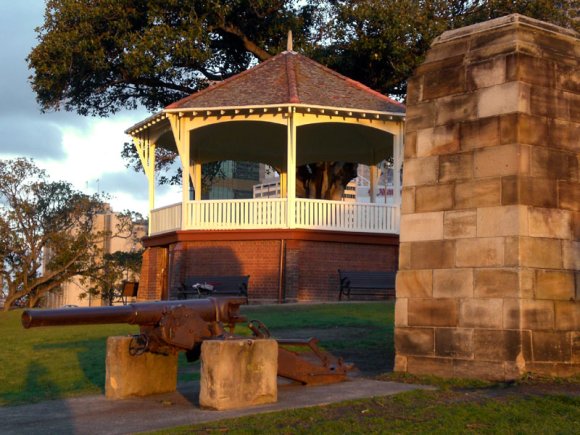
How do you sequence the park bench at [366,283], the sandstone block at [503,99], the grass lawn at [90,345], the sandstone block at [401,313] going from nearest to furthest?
the sandstone block at [503,99]
the sandstone block at [401,313]
the grass lawn at [90,345]
the park bench at [366,283]

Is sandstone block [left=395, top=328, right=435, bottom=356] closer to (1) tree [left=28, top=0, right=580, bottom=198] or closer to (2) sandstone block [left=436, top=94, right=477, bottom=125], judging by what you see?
(2) sandstone block [left=436, top=94, right=477, bottom=125]

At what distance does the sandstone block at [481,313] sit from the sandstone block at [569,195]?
131cm

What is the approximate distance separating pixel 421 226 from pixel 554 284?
5.35 ft

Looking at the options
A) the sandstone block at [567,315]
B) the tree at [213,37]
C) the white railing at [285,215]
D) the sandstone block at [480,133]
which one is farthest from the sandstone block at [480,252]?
the tree at [213,37]

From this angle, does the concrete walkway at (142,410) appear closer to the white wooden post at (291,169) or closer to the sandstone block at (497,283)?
the sandstone block at (497,283)

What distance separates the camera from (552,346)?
9430 millimetres

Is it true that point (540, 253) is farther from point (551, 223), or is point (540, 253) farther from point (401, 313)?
point (401, 313)

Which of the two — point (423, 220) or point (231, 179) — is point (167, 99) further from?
point (231, 179)

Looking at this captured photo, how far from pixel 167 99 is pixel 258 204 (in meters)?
12.0

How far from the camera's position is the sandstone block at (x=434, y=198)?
1015 cm

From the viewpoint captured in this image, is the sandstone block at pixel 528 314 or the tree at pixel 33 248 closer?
the sandstone block at pixel 528 314

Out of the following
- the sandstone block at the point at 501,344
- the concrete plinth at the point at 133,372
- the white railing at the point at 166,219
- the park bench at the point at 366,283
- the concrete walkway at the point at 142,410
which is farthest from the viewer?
the white railing at the point at 166,219

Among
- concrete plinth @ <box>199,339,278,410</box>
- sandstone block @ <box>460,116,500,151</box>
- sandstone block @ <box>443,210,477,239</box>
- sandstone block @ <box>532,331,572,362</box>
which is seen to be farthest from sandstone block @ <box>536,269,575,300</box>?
concrete plinth @ <box>199,339,278,410</box>

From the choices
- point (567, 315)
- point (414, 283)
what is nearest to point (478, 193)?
point (414, 283)
